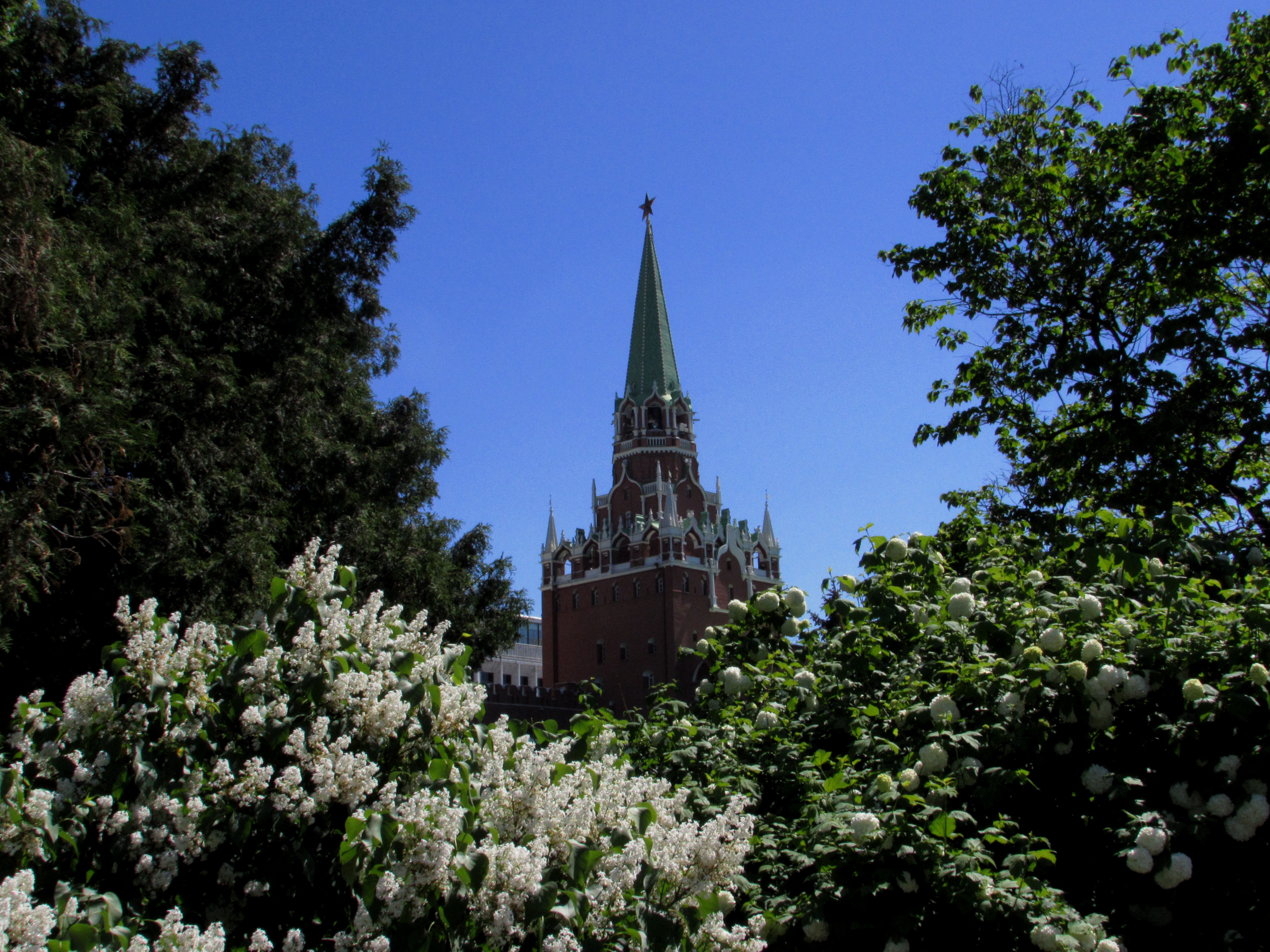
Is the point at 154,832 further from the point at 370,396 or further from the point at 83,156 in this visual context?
the point at 370,396

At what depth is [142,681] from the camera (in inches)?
166

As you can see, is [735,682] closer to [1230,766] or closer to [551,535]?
[1230,766]

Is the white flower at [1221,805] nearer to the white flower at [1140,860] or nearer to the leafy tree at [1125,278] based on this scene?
the white flower at [1140,860]

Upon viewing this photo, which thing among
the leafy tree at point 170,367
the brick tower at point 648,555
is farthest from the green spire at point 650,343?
the leafy tree at point 170,367

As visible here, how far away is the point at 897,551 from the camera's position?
714cm

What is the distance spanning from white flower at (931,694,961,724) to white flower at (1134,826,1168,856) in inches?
39.6

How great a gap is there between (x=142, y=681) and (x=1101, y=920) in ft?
13.8

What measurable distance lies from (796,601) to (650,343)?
6682cm

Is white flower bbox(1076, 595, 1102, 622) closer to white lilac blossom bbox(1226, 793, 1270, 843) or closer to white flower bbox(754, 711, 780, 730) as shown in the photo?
white lilac blossom bbox(1226, 793, 1270, 843)

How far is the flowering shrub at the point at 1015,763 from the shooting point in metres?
4.83

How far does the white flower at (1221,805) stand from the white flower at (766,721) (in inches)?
96.0

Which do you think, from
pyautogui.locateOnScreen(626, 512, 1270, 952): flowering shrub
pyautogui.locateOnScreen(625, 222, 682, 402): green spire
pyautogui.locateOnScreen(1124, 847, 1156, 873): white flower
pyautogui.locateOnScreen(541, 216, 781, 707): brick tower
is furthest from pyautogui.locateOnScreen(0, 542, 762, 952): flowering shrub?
pyautogui.locateOnScreen(625, 222, 682, 402): green spire

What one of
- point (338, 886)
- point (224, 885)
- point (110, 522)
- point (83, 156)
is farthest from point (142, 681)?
point (83, 156)

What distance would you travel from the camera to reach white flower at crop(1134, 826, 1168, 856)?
481cm
